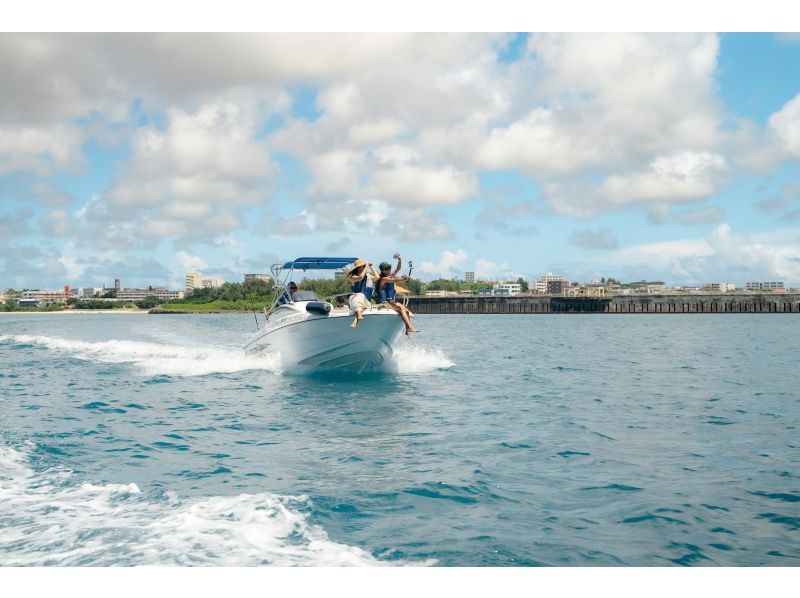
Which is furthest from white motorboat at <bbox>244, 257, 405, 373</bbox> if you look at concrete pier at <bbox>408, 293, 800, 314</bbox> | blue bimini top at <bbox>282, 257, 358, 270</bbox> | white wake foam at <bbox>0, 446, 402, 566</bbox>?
concrete pier at <bbox>408, 293, 800, 314</bbox>

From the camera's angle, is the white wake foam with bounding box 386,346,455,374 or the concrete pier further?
the concrete pier

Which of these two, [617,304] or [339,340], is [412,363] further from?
[617,304]

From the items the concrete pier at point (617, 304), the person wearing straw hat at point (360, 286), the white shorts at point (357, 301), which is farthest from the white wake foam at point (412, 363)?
the concrete pier at point (617, 304)

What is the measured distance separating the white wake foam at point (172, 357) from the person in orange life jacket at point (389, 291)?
5.10m

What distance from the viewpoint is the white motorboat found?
16.8 metres

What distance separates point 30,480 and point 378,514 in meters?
4.89

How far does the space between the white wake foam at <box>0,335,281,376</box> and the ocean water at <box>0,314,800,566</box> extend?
4.53 meters

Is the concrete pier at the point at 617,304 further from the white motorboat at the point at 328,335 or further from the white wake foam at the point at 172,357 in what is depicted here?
the white motorboat at the point at 328,335

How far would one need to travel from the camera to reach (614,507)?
6.57 meters

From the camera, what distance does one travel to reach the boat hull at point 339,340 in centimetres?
1675

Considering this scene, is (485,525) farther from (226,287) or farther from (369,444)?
(226,287)

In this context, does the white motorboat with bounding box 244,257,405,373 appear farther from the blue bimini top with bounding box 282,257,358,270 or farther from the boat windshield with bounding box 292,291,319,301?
the blue bimini top with bounding box 282,257,358,270
